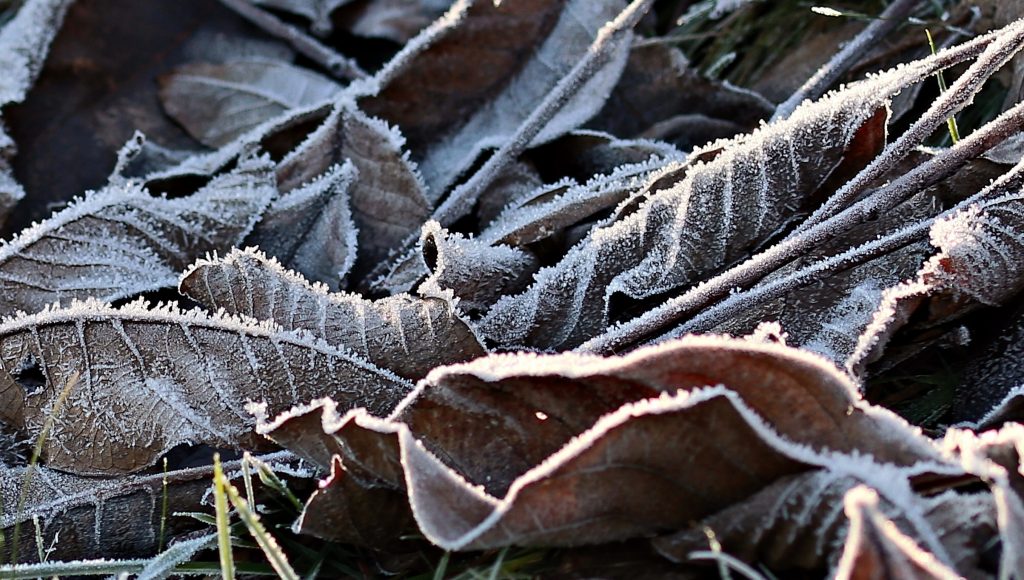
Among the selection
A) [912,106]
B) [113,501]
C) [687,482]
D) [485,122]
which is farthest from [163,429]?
[912,106]

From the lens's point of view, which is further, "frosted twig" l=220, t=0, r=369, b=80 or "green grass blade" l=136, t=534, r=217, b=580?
"frosted twig" l=220, t=0, r=369, b=80

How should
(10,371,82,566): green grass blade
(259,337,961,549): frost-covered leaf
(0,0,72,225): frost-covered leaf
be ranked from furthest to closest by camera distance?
(0,0,72,225): frost-covered leaf
(10,371,82,566): green grass blade
(259,337,961,549): frost-covered leaf

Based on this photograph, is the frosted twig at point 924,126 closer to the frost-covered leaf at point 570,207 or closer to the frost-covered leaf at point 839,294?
the frost-covered leaf at point 839,294

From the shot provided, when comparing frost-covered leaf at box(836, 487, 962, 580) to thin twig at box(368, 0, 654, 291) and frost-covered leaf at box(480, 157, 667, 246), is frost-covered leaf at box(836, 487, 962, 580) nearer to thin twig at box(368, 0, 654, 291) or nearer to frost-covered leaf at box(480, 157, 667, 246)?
frost-covered leaf at box(480, 157, 667, 246)

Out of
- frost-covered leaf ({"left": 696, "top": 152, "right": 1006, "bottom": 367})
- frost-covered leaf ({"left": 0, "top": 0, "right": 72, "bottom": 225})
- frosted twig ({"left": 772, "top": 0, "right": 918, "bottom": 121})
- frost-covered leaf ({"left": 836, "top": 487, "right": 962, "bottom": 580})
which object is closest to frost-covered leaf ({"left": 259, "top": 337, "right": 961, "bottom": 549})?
frost-covered leaf ({"left": 836, "top": 487, "right": 962, "bottom": 580})

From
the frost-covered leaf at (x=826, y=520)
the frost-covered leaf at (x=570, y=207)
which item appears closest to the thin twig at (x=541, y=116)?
the frost-covered leaf at (x=570, y=207)

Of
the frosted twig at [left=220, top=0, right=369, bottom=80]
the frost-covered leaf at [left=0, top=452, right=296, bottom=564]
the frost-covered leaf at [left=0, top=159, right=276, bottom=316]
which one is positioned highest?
the frosted twig at [left=220, top=0, right=369, bottom=80]

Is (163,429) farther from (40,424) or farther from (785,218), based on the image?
(785,218)
